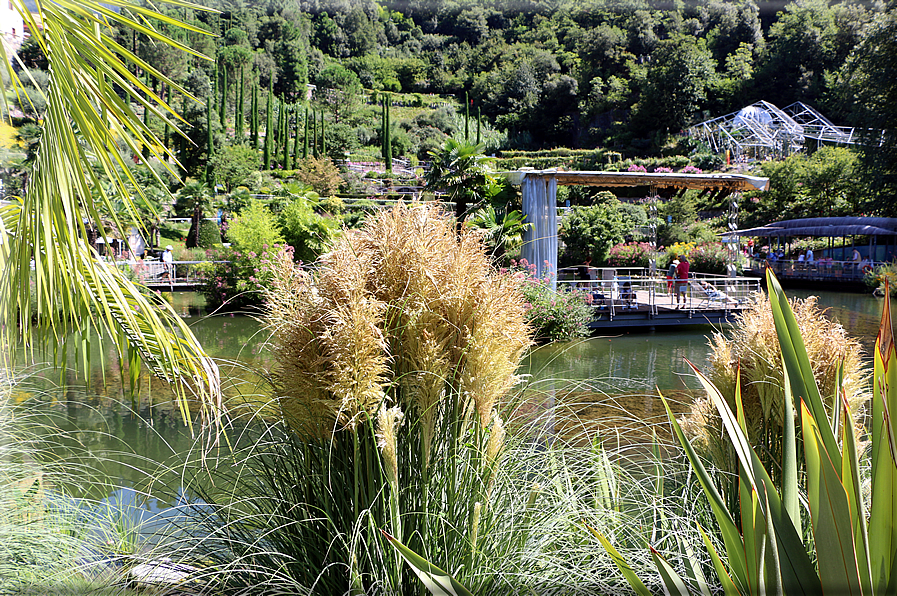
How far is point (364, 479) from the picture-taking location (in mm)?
1593

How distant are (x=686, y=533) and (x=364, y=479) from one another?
3.12 feet

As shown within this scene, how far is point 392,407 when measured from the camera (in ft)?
4.93

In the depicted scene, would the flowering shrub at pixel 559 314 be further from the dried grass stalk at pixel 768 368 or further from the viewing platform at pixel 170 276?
the viewing platform at pixel 170 276

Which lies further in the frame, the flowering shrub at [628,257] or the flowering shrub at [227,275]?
the flowering shrub at [628,257]

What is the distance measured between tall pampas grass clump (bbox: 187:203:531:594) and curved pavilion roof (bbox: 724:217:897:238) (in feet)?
68.6

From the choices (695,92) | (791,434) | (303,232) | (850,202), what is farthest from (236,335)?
(695,92)

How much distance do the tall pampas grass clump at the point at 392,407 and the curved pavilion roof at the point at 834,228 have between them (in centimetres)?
2092

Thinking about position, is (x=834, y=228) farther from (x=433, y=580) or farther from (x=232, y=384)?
(x=433, y=580)

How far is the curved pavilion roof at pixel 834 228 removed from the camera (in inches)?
883

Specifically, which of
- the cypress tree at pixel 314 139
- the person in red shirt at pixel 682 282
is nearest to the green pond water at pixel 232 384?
the person in red shirt at pixel 682 282

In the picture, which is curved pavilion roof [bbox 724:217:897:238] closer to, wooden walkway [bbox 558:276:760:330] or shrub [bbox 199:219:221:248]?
wooden walkway [bbox 558:276:760:330]

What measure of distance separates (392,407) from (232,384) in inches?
22.5

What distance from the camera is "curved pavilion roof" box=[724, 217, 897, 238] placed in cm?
2243

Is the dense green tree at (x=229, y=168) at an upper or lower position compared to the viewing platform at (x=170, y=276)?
upper
